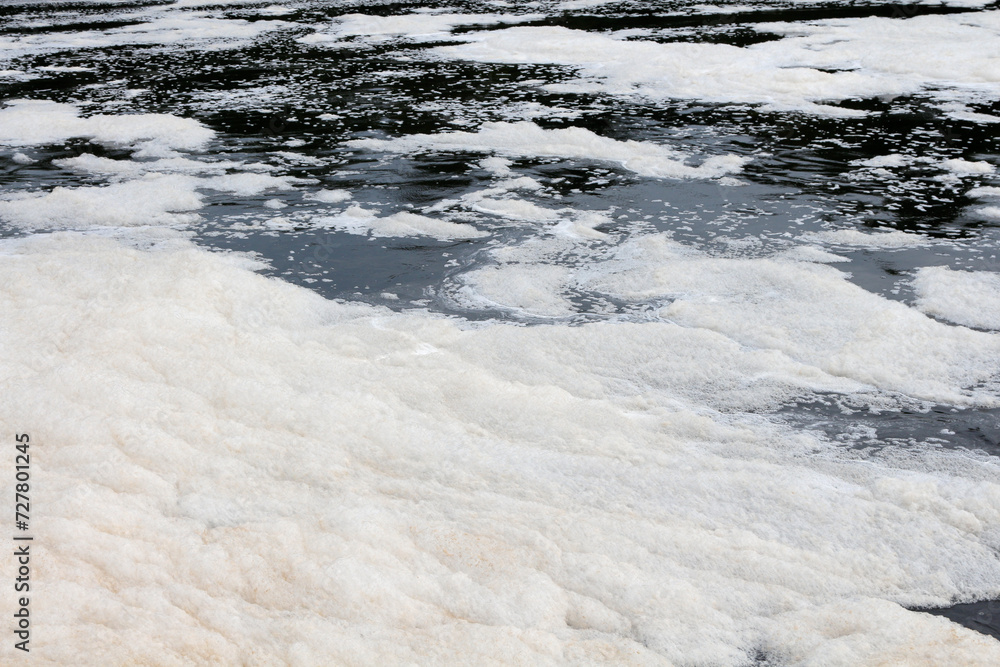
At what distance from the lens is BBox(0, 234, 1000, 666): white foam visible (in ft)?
7.61

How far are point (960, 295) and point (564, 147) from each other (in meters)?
3.65

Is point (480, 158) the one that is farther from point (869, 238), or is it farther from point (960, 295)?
point (960, 295)

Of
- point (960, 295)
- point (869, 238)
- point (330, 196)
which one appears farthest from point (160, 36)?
point (960, 295)

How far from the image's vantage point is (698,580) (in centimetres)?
261

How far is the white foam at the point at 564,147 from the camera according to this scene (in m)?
6.84

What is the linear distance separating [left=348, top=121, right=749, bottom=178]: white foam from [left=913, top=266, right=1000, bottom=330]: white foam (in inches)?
86.2

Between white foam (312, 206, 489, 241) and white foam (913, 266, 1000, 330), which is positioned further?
white foam (312, 206, 489, 241)

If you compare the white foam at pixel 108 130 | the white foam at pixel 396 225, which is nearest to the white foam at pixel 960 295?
the white foam at pixel 396 225

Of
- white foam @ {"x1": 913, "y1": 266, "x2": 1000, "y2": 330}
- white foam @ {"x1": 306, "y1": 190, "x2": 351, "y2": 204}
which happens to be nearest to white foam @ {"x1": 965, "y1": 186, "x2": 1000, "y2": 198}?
white foam @ {"x1": 913, "y1": 266, "x2": 1000, "y2": 330}

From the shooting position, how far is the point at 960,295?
461cm

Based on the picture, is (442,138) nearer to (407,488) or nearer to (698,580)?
(407,488)

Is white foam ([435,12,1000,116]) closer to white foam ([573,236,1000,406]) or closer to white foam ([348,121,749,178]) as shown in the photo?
white foam ([348,121,749,178])

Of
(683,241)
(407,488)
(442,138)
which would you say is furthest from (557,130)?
(407,488)

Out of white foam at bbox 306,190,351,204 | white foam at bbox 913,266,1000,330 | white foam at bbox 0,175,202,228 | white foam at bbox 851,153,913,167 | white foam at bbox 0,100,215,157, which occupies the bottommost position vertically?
white foam at bbox 913,266,1000,330
